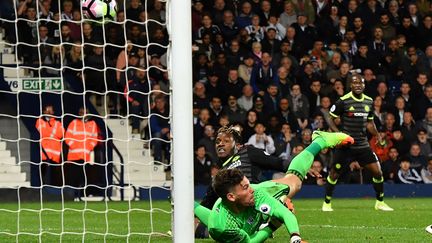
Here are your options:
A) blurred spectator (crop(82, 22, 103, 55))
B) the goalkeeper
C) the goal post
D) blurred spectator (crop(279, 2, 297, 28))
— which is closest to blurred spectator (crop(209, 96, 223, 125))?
blurred spectator (crop(279, 2, 297, 28))

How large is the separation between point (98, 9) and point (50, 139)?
5390mm

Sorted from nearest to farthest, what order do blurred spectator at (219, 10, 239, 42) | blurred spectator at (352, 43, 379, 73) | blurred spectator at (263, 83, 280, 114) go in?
blurred spectator at (263, 83, 280, 114) → blurred spectator at (219, 10, 239, 42) → blurred spectator at (352, 43, 379, 73)

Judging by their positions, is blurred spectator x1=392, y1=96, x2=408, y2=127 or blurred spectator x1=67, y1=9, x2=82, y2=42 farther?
blurred spectator x1=392, y1=96, x2=408, y2=127

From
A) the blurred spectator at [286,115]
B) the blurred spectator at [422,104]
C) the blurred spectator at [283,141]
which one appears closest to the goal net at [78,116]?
the blurred spectator at [283,141]

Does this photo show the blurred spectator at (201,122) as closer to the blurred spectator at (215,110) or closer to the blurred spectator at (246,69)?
the blurred spectator at (215,110)

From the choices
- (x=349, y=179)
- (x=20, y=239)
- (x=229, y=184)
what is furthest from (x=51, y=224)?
(x=349, y=179)

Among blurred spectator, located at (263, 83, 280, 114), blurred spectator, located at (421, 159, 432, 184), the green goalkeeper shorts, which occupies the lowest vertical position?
blurred spectator, located at (421, 159, 432, 184)

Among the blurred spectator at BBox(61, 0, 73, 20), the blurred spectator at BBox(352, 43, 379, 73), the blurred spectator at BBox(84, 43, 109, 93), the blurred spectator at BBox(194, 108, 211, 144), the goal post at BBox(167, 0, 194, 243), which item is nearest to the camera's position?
the goal post at BBox(167, 0, 194, 243)

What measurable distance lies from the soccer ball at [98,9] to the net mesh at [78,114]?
4.25 meters

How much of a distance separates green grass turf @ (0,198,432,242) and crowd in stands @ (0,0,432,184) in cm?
217

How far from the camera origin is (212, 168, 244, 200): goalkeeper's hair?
927cm

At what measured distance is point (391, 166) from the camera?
2222 centimetres

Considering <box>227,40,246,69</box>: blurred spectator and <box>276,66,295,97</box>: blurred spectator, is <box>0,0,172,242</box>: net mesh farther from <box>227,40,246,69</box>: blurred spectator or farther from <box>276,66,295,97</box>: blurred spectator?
<box>276,66,295,97</box>: blurred spectator

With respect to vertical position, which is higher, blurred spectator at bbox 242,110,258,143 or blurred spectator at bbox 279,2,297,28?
blurred spectator at bbox 279,2,297,28
